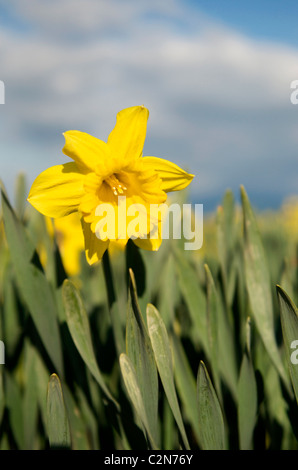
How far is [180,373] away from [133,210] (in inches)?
14.4

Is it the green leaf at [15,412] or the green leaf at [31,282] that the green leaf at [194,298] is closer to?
the green leaf at [31,282]

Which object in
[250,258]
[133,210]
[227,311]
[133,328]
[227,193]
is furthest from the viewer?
[227,193]

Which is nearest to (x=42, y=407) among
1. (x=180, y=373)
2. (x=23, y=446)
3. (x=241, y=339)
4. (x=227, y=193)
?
(x=23, y=446)

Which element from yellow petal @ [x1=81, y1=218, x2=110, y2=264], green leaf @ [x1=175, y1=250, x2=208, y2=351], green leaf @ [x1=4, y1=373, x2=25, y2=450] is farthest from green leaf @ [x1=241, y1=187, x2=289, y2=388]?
green leaf @ [x1=4, y1=373, x2=25, y2=450]

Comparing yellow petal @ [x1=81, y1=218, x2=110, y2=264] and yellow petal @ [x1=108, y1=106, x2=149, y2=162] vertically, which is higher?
yellow petal @ [x1=108, y1=106, x2=149, y2=162]

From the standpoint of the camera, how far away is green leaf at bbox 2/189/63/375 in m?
0.82

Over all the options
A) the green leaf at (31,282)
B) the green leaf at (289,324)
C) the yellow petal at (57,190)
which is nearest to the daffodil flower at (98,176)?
the yellow petal at (57,190)

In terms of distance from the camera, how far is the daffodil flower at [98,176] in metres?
0.73

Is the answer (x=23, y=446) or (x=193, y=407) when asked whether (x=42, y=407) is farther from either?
(x=193, y=407)

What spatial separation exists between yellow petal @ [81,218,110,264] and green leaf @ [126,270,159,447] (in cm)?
9

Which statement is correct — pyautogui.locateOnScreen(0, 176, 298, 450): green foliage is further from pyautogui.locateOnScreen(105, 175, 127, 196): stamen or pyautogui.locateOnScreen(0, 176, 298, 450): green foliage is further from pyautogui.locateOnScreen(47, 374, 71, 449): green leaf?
pyautogui.locateOnScreen(105, 175, 127, 196): stamen

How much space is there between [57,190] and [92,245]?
114mm

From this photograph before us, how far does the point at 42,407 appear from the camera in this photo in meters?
0.95

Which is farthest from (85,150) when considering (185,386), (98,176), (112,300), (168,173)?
(185,386)
